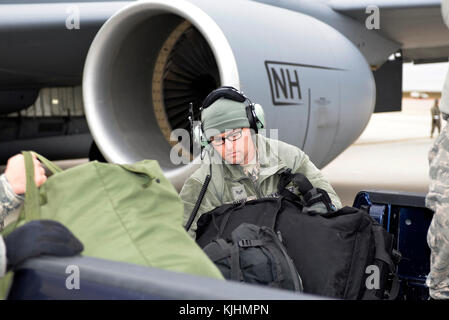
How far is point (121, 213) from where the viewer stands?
3.29 feet

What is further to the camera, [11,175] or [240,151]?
[240,151]

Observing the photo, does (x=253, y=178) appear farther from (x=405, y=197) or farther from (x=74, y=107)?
(x=74, y=107)

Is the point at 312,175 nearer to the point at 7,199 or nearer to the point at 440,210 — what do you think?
the point at 440,210

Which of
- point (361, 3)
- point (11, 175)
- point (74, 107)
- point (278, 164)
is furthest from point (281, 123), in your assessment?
point (74, 107)

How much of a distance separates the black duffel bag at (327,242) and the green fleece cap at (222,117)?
0.90 feet

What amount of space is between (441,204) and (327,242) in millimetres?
329

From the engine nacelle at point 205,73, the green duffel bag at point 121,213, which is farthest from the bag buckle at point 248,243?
the engine nacelle at point 205,73

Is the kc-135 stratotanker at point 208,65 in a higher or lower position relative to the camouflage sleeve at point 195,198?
higher

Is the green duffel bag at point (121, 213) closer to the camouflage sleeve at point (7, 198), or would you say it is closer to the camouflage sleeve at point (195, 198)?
the camouflage sleeve at point (7, 198)


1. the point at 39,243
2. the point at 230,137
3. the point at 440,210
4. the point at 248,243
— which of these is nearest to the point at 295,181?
the point at 230,137

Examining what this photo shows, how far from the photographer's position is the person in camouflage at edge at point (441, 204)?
1.22 metres

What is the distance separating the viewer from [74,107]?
574 centimetres

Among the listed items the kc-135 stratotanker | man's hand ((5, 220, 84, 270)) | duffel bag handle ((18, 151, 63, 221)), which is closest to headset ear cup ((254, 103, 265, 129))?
the kc-135 stratotanker
